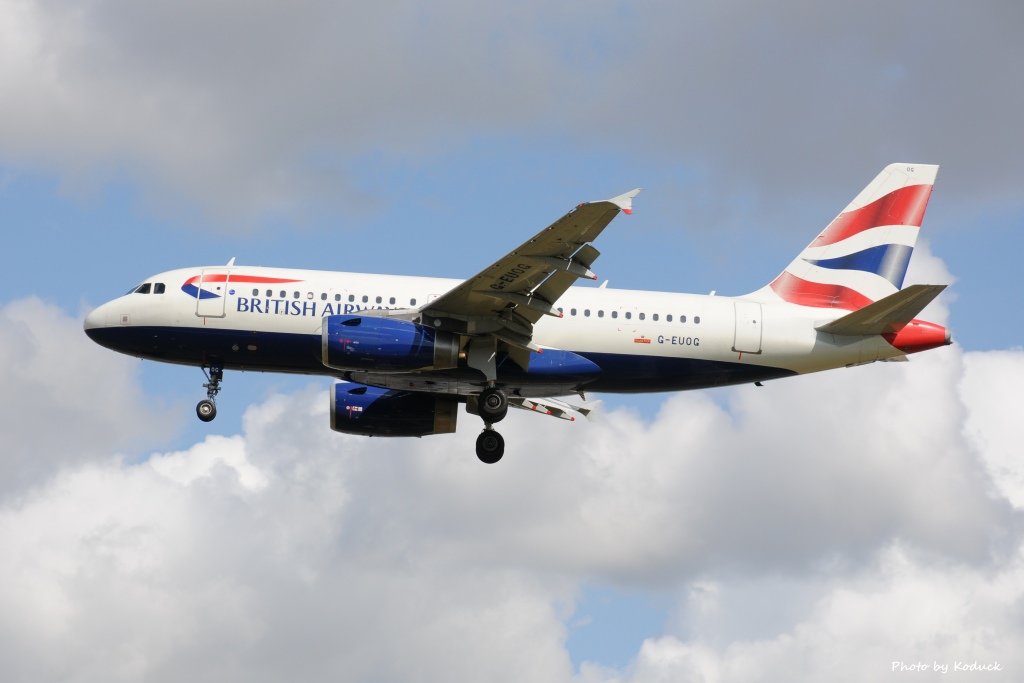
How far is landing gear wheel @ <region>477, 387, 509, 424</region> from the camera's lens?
46.9 meters

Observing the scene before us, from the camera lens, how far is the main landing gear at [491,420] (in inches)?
1847

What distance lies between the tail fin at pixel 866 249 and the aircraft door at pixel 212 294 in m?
17.1

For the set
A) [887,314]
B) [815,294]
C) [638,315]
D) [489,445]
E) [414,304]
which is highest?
[815,294]

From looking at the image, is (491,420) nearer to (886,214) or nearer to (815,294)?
(815,294)

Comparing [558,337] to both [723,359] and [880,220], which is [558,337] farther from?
[880,220]

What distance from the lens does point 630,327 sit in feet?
153

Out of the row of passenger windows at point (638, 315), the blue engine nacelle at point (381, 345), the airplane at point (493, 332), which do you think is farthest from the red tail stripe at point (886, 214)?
the blue engine nacelle at point (381, 345)

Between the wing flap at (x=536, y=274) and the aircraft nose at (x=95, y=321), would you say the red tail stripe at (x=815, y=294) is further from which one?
the aircraft nose at (x=95, y=321)

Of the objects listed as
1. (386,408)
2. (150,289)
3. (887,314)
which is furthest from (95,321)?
(887,314)

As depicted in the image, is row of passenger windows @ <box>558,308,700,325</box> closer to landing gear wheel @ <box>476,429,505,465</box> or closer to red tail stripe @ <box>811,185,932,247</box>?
landing gear wheel @ <box>476,429,505,465</box>

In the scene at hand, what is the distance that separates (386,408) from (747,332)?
12.5 meters

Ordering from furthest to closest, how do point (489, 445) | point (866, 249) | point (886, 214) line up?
point (886, 214), point (866, 249), point (489, 445)

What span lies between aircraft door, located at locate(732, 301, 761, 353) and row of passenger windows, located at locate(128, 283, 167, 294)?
1769 cm

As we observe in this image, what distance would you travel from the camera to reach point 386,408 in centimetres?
5150
